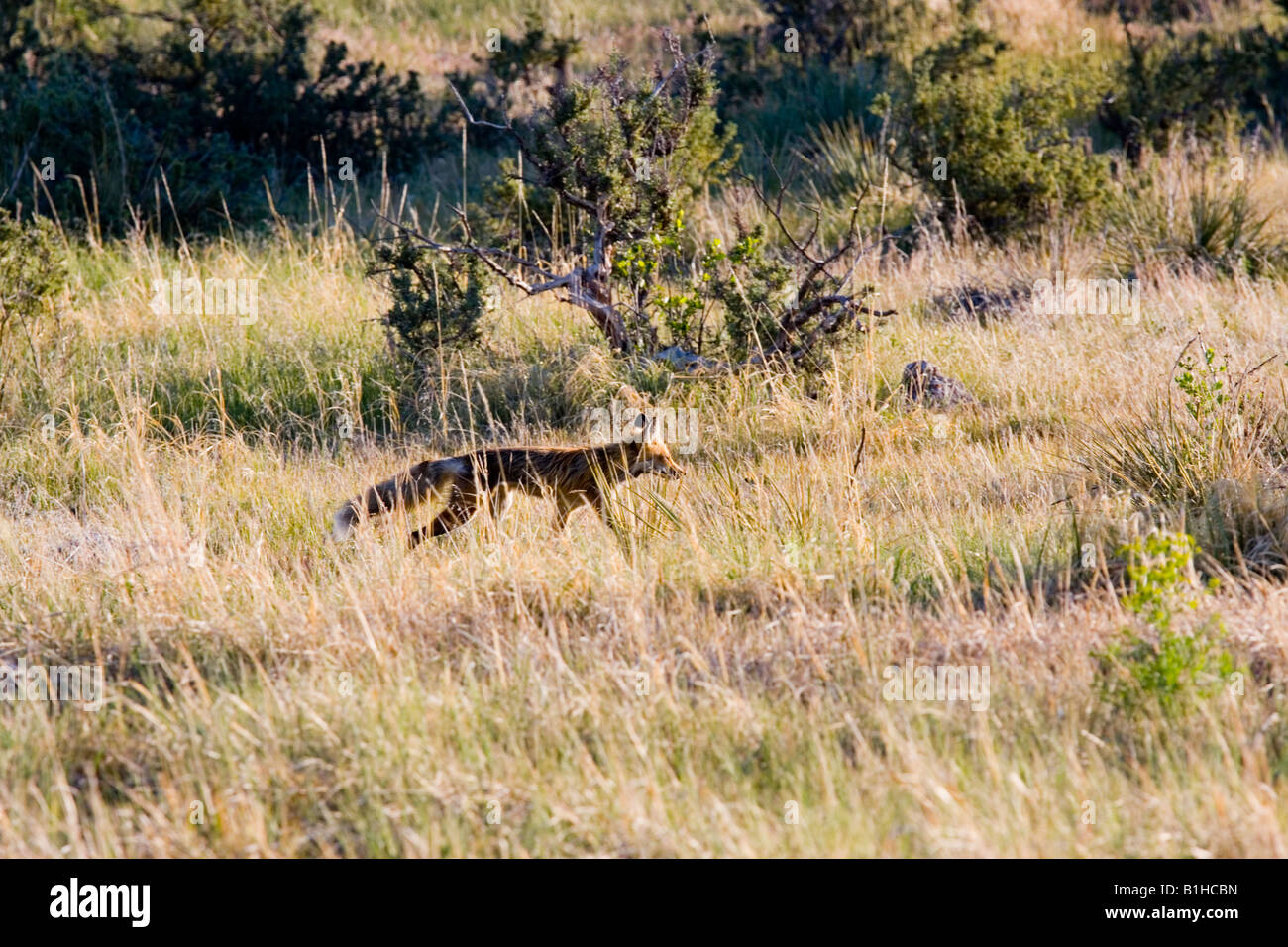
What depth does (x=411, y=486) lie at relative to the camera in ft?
18.7

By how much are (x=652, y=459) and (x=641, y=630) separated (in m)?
2.09

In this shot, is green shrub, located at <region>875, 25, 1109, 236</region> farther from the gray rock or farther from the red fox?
the red fox

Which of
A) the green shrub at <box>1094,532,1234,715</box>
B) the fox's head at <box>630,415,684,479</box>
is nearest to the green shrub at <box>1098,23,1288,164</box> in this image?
the fox's head at <box>630,415,684,479</box>

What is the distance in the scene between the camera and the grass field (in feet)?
11.0

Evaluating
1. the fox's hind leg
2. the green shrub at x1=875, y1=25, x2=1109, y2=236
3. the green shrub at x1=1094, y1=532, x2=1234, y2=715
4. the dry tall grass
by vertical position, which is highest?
the green shrub at x1=875, y1=25, x2=1109, y2=236

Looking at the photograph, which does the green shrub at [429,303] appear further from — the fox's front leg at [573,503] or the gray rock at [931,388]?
the gray rock at [931,388]

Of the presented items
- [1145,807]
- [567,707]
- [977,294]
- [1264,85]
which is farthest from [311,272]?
[1264,85]

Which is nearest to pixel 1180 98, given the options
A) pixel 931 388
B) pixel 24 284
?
pixel 931 388

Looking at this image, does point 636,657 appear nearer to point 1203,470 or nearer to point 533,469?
point 533,469

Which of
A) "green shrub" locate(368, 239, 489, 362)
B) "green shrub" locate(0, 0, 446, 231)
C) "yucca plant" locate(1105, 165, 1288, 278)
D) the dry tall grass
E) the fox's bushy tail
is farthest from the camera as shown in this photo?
"green shrub" locate(0, 0, 446, 231)

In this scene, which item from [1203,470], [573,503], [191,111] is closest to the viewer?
[1203,470]

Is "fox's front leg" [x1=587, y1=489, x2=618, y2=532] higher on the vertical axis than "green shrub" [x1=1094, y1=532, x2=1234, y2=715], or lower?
lower

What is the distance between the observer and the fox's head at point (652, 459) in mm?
6176

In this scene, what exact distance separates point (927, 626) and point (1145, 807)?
3.73 feet
